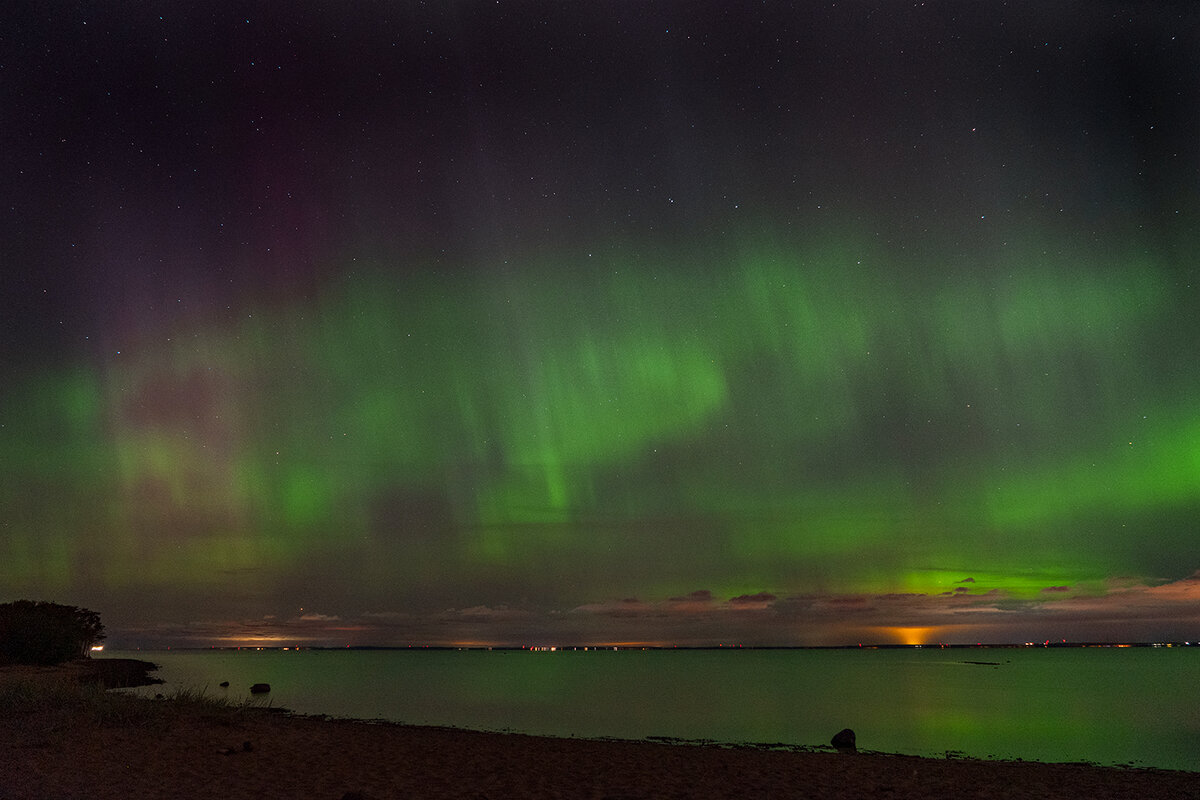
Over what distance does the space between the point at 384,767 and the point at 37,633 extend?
54.4m

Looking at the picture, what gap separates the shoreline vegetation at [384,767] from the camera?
53.1 feet

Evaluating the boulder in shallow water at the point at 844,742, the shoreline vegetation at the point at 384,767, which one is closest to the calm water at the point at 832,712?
the boulder in shallow water at the point at 844,742

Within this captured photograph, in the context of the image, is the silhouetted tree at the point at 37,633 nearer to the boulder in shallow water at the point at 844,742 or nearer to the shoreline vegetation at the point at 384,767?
the shoreline vegetation at the point at 384,767

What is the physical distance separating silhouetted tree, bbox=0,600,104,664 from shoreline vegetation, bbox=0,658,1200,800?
4319cm

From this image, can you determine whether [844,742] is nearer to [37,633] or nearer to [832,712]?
[832,712]

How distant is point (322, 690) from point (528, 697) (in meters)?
16.4

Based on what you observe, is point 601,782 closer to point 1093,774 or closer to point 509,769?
point 509,769

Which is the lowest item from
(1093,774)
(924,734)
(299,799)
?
(924,734)

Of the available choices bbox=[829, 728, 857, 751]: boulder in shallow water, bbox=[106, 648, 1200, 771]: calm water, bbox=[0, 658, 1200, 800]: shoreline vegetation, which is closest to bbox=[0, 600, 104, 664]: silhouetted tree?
bbox=[106, 648, 1200, 771]: calm water

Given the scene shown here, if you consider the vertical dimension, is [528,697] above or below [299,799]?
below

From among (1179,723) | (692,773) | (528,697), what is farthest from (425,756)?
(1179,723)

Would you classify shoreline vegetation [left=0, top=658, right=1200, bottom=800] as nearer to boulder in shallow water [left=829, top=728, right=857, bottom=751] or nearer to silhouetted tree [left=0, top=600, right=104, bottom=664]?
boulder in shallow water [left=829, top=728, right=857, bottom=751]

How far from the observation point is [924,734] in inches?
1451

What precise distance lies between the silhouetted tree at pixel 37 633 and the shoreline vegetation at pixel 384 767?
43194mm
